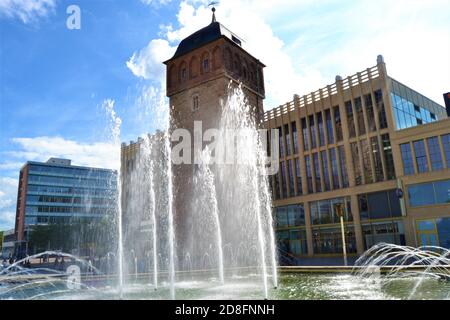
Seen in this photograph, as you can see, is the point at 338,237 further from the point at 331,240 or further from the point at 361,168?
the point at 361,168

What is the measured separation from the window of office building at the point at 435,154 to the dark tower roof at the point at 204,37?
21.8m

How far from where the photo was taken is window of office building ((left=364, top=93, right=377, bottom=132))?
33.0 metres

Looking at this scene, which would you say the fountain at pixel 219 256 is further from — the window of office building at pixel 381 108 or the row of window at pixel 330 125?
the window of office building at pixel 381 108

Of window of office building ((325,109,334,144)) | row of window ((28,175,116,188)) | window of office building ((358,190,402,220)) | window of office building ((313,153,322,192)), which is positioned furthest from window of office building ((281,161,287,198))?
row of window ((28,175,116,188))

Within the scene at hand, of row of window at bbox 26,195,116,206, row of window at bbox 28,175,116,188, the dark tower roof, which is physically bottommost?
row of window at bbox 26,195,116,206

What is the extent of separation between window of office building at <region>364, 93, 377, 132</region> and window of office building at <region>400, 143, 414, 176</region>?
3.21 m

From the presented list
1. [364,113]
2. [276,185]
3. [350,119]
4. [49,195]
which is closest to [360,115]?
[364,113]

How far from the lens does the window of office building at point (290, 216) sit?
3781cm

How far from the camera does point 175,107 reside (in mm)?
41375

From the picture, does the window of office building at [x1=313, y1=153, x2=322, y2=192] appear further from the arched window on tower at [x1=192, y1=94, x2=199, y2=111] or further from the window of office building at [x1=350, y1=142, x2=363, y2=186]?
the arched window on tower at [x1=192, y1=94, x2=199, y2=111]

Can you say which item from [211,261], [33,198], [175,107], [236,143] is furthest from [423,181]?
[33,198]

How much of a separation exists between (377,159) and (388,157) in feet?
3.17

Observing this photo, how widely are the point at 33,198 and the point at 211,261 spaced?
75817mm

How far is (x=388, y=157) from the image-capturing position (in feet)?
104
